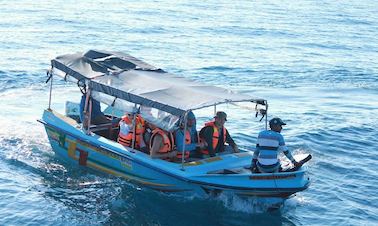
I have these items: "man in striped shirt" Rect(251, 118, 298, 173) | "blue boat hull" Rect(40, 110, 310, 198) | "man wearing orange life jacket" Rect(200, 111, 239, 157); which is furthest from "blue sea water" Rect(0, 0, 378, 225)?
"man wearing orange life jacket" Rect(200, 111, 239, 157)

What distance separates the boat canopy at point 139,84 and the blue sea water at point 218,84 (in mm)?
2061

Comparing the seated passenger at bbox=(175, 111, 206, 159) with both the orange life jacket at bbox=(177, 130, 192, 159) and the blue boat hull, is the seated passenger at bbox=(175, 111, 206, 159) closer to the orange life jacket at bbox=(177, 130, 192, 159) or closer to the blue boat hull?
the orange life jacket at bbox=(177, 130, 192, 159)

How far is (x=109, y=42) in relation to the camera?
33.6 m

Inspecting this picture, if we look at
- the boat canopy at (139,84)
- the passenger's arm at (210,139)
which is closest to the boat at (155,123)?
the boat canopy at (139,84)

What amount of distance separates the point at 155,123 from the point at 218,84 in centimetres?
1204

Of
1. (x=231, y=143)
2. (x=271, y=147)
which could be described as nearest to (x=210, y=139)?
(x=231, y=143)

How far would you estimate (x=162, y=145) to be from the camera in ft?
46.1

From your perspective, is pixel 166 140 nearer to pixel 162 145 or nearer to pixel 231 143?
pixel 162 145

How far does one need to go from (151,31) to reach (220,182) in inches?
983

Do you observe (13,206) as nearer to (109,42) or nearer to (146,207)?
(146,207)

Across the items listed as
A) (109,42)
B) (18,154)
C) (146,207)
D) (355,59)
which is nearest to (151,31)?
(109,42)

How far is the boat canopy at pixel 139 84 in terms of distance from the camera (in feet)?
44.3

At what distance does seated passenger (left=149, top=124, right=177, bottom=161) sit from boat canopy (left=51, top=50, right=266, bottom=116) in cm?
76

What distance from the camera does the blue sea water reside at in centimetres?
1389
